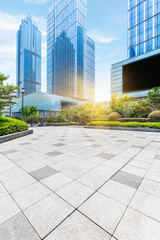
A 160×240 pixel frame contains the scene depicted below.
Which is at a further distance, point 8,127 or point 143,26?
point 143,26

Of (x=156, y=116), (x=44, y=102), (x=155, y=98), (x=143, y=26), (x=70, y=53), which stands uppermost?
(x=70, y=53)

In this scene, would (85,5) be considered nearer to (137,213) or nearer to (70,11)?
(70,11)

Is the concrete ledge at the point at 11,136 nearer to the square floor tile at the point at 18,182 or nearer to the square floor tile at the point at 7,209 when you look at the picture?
the square floor tile at the point at 18,182

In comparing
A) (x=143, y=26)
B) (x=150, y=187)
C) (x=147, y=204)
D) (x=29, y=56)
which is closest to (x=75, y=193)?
(x=147, y=204)

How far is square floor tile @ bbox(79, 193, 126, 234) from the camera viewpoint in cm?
157

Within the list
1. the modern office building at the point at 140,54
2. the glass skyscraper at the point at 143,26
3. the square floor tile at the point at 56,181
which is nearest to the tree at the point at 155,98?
the modern office building at the point at 140,54

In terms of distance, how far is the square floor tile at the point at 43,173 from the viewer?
2967mm

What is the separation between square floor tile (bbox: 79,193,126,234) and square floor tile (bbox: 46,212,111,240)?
0.31 ft

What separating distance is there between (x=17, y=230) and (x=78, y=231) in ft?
2.80

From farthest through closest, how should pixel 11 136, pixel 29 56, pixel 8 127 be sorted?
1. pixel 29 56
2. pixel 8 127
3. pixel 11 136

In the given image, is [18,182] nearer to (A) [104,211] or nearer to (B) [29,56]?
(A) [104,211]

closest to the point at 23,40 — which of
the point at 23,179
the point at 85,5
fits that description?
the point at 85,5

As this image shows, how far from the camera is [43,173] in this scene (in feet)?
10.3

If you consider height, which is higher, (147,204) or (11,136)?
(11,136)
